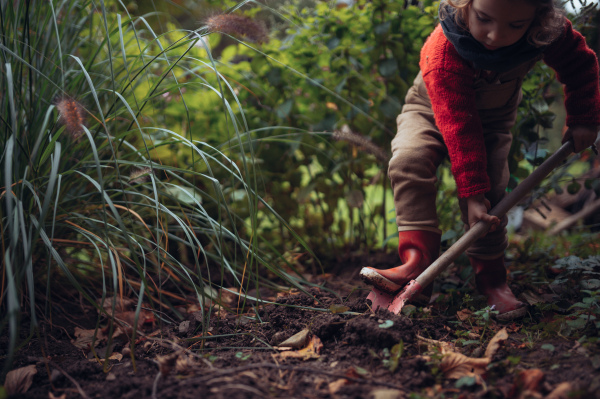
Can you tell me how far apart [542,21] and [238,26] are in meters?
0.94

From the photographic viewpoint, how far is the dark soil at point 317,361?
973 millimetres

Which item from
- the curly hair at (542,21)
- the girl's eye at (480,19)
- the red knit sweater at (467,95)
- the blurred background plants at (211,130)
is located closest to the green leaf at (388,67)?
the blurred background plants at (211,130)

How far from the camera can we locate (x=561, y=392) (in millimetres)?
905

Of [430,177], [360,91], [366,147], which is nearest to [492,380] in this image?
[430,177]

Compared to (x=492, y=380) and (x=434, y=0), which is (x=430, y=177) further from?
(x=434, y=0)

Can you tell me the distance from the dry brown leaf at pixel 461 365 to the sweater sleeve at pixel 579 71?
0.91m

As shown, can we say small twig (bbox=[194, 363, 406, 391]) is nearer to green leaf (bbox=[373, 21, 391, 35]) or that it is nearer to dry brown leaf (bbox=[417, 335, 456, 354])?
dry brown leaf (bbox=[417, 335, 456, 354])

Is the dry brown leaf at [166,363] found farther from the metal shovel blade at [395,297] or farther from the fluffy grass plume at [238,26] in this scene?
the fluffy grass plume at [238,26]

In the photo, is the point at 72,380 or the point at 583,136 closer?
the point at 72,380

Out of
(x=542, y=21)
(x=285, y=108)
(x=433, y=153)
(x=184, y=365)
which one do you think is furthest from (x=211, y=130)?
(x=542, y=21)

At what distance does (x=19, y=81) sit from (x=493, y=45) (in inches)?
58.7

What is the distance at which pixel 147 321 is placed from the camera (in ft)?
5.31

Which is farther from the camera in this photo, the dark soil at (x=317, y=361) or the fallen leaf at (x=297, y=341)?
the fallen leaf at (x=297, y=341)

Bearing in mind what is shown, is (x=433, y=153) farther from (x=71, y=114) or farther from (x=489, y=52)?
(x=71, y=114)
